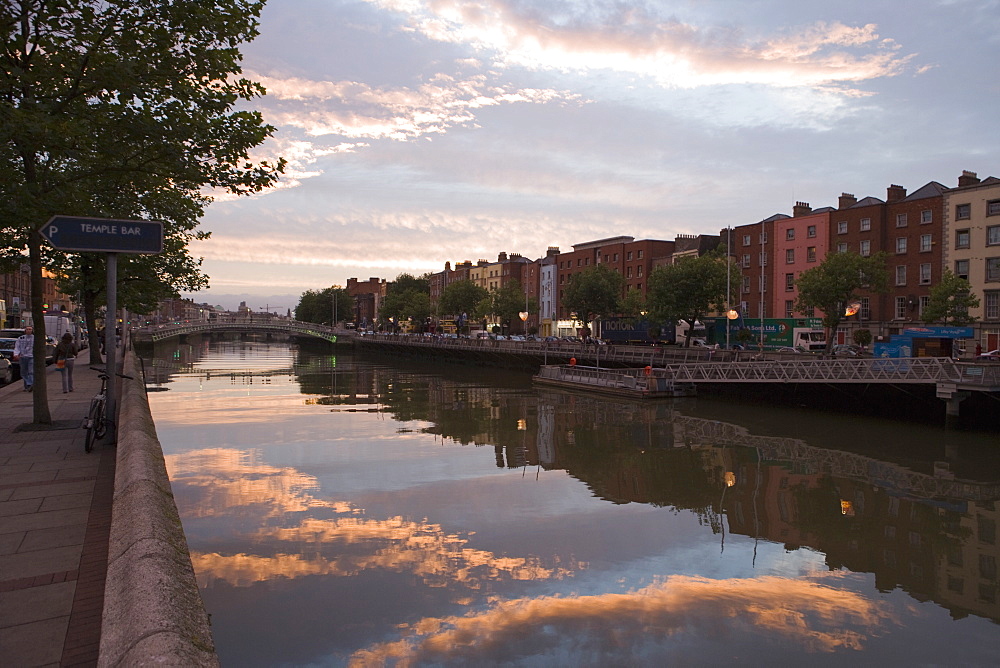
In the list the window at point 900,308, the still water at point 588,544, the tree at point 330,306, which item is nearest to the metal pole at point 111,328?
the still water at point 588,544

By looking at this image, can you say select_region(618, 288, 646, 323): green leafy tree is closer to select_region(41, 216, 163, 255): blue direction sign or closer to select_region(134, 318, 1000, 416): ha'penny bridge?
select_region(134, 318, 1000, 416): ha'penny bridge

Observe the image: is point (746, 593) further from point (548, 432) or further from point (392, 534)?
point (548, 432)

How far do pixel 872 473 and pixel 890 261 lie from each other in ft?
140

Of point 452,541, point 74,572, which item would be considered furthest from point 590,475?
point 74,572

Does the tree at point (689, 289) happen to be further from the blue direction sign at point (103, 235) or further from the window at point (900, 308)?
the blue direction sign at point (103, 235)

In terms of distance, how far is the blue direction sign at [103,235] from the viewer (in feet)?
35.3

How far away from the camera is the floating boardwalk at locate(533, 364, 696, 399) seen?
4119cm

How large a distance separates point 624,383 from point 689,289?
20271 millimetres

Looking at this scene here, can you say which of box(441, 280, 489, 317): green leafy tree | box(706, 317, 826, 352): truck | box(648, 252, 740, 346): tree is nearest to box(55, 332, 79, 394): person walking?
box(648, 252, 740, 346): tree

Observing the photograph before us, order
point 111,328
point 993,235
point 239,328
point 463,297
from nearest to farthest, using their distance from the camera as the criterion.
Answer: point 111,328, point 993,235, point 463,297, point 239,328

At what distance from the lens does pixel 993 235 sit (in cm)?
4981

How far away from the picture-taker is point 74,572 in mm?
6617

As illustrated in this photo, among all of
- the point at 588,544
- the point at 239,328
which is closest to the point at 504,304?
A: the point at 239,328

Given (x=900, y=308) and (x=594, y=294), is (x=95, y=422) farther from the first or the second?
(x=594, y=294)
